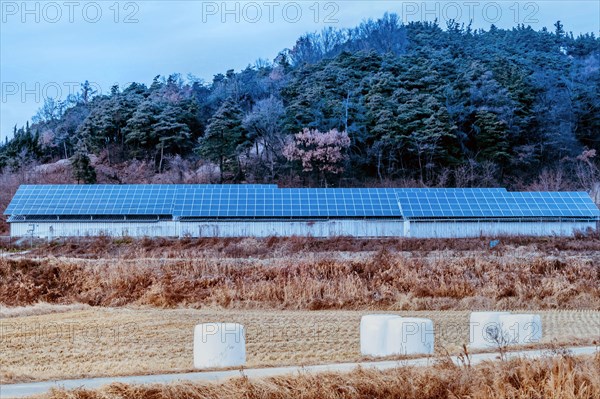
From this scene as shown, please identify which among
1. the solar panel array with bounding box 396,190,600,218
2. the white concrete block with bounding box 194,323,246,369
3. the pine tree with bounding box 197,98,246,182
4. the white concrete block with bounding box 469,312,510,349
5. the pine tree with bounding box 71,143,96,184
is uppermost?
the pine tree with bounding box 197,98,246,182

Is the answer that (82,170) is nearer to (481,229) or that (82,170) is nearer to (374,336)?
(481,229)

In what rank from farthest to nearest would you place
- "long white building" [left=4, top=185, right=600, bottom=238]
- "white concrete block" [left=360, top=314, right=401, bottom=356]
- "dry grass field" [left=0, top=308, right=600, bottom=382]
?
"long white building" [left=4, top=185, right=600, bottom=238], "white concrete block" [left=360, top=314, right=401, bottom=356], "dry grass field" [left=0, top=308, right=600, bottom=382]

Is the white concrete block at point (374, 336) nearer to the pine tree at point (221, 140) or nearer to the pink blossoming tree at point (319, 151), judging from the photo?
the pink blossoming tree at point (319, 151)

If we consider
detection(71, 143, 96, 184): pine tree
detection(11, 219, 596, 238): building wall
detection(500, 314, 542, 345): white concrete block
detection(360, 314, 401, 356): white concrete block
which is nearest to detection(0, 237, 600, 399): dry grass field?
detection(500, 314, 542, 345): white concrete block

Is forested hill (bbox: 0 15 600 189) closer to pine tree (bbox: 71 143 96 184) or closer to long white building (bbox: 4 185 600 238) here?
pine tree (bbox: 71 143 96 184)

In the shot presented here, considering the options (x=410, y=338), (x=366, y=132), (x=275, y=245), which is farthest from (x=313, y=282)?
(x=366, y=132)

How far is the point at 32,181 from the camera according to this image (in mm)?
52844

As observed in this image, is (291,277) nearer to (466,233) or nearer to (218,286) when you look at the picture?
(218,286)

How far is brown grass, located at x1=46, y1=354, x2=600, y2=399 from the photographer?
999 centimetres

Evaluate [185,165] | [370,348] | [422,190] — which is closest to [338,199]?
[422,190]

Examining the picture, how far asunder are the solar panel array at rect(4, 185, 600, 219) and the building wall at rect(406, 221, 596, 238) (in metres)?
0.43

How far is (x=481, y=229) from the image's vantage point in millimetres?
36188

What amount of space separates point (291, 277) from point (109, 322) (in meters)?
7.35

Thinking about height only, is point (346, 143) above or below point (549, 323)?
above
